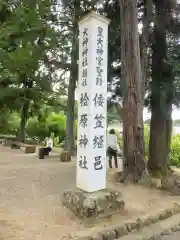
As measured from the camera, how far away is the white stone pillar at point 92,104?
456 cm

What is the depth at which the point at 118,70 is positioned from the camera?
7.98 m

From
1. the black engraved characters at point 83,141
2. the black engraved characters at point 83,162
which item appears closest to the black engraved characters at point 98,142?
the black engraved characters at point 83,141

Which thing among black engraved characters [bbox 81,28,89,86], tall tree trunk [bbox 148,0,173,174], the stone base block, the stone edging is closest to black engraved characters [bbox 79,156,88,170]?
the stone base block

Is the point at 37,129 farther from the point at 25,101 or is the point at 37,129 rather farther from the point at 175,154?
the point at 175,154

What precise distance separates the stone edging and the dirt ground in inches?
4.7

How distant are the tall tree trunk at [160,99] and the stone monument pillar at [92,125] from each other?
2.80m

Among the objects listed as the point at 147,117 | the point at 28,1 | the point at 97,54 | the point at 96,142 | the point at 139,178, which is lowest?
the point at 139,178

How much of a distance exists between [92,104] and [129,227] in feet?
6.97

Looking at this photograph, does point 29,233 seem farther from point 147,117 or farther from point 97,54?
point 147,117

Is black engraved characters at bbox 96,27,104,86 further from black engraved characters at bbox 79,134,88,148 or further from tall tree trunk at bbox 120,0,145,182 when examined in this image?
tall tree trunk at bbox 120,0,145,182

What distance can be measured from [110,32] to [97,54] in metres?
3.62

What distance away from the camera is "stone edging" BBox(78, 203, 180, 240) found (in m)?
4.00

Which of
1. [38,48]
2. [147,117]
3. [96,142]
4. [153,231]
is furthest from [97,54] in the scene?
[38,48]

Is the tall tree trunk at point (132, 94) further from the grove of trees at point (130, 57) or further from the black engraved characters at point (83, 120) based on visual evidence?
the black engraved characters at point (83, 120)
